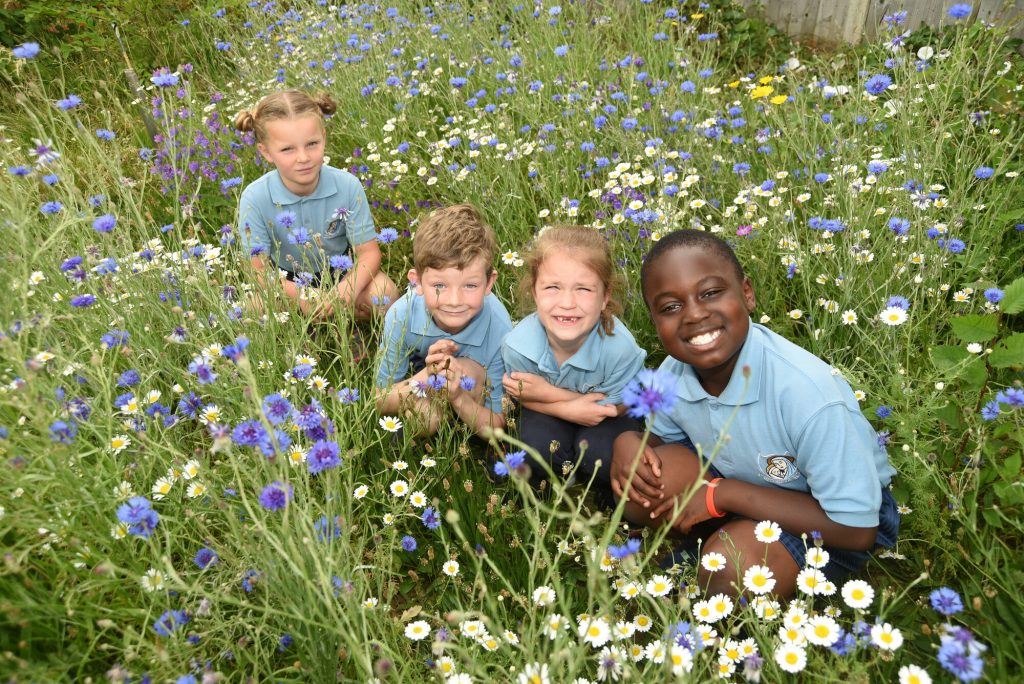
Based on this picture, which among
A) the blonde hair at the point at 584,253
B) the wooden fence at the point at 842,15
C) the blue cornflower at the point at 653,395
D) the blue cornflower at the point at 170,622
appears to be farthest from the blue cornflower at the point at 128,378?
the wooden fence at the point at 842,15

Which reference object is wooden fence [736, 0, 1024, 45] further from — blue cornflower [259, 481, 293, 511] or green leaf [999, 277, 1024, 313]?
blue cornflower [259, 481, 293, 511]

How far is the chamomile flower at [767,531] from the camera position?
1900 millimetres

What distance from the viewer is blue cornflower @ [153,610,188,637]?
4.87 ft

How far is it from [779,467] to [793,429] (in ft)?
0.55

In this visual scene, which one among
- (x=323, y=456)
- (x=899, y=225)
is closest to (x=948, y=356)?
(x=899, y=225)

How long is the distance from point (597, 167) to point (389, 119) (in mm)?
1429

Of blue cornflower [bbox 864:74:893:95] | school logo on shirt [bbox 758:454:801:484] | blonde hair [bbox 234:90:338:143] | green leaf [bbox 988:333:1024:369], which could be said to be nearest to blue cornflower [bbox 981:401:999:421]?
green leaf [bbox 988:333:1024:369]

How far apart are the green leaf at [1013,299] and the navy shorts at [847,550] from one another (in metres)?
0.67

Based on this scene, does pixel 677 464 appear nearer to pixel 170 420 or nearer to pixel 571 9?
pixel 170 420

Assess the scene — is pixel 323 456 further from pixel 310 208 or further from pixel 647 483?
pixel 310 208

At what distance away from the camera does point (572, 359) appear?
2561 millimetres

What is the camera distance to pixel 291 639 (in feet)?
5.71

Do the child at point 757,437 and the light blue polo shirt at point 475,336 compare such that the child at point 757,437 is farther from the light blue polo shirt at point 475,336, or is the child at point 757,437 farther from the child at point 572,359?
the light blue polo shirt at point 475,336

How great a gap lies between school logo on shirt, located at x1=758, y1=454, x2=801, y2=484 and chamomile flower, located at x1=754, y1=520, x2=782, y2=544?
0.69 feet
